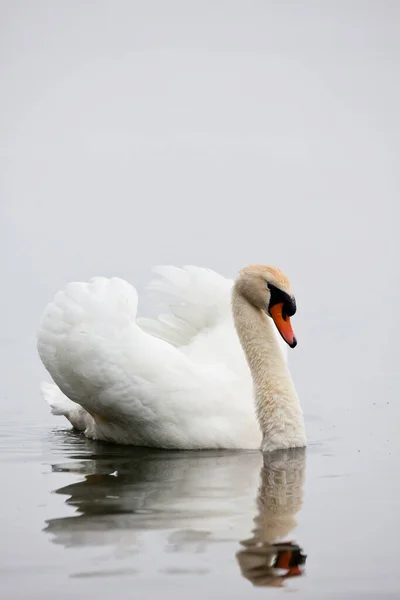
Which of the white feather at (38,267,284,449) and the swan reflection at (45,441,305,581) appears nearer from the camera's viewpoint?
the swan reflection at (45,441,305,581)

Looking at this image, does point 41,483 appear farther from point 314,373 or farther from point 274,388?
point 314,373

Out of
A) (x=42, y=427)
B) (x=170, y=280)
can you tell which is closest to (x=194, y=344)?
(x=170, y=280)

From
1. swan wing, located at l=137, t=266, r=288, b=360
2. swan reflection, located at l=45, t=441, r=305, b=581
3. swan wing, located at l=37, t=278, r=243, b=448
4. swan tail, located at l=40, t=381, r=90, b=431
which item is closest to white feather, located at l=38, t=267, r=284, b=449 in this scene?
swan wing, located at l=37, t=278, r=243, b=448

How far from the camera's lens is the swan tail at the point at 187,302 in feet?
40.4

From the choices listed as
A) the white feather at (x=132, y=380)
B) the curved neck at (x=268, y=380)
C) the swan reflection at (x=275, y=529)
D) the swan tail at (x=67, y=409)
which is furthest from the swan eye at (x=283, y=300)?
the swan tail at (x=67, y=409)

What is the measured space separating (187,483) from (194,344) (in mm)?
3163

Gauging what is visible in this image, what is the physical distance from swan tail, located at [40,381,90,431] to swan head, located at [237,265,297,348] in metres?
1.66

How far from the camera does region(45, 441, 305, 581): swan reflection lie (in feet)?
23.5

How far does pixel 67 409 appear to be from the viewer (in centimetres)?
1213

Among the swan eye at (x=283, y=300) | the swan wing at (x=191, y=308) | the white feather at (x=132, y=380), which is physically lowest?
the white feather at (x=132, y=380)

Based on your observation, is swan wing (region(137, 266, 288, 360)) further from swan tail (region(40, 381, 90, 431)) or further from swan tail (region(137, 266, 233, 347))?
swan tail (region(40, 381, 90, 431))

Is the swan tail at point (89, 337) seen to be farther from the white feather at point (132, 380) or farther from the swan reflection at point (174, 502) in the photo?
the swan reflection at point (174, 502)

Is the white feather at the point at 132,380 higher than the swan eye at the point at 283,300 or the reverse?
the reverse

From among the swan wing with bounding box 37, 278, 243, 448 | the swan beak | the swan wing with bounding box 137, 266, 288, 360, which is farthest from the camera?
the swan wing with bounding box 137, 266, 288, 360
